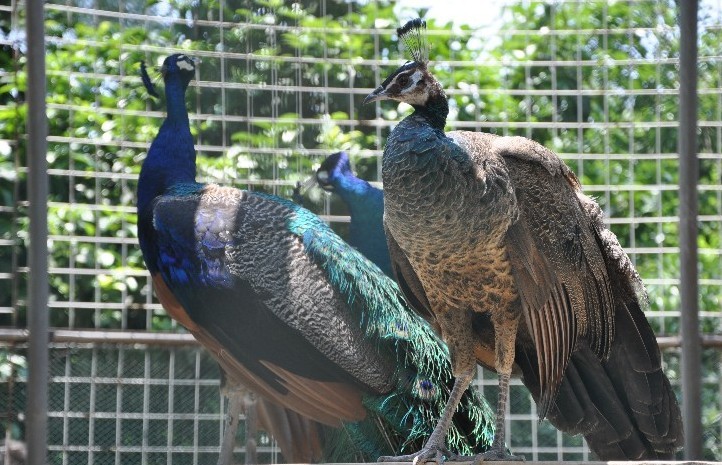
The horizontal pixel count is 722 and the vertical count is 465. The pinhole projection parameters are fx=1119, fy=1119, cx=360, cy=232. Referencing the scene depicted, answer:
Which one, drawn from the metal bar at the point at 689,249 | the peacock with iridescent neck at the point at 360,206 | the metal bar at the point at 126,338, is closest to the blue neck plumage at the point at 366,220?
the peacock with iridescent neck at the point at 360,206

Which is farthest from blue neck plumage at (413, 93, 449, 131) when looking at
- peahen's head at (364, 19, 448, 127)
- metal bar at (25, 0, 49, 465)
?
metal bar at (25, 0, 49, 465)

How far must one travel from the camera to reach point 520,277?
2590mm

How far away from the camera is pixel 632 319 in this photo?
2791 mm

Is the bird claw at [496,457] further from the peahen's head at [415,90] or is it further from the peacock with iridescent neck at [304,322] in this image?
the peahen's head at [415,90]

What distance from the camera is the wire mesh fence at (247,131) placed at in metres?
3.33

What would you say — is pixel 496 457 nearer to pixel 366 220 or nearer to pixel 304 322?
pixel 304 322

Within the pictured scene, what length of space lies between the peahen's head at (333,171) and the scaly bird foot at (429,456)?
1.28 meters

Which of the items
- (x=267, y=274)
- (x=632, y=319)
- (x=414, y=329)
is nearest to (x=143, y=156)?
(x=267, y=274)

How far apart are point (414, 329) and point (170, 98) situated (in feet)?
3.39

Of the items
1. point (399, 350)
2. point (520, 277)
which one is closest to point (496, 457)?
point (520, 277)

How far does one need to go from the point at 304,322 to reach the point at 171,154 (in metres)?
0.73

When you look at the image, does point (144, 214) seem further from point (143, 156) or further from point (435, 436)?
point (435, 436)

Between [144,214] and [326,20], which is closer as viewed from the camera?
[144,214]

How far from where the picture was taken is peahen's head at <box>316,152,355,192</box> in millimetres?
3664
